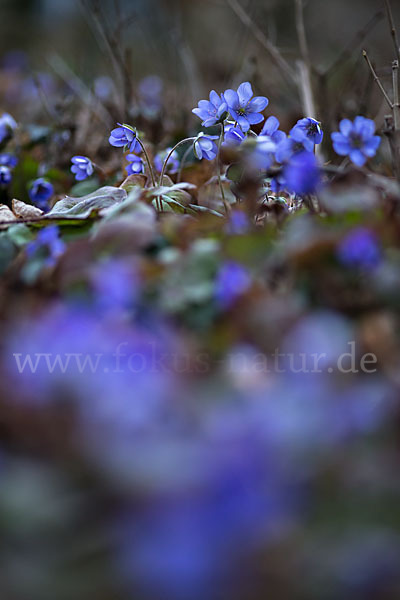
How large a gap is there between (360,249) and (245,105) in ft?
2.46

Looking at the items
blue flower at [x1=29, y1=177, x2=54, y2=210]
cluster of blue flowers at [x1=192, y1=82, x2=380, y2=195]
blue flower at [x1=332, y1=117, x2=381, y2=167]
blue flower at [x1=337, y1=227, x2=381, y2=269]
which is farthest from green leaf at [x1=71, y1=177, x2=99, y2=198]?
blue flower at [x1=337, y1=227, x2=381, y2=269]

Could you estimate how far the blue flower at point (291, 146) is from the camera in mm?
1257

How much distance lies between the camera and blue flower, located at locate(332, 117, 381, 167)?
4.34 ft

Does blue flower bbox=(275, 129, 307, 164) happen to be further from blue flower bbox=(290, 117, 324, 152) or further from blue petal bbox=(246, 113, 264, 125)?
blue petal bbox=(246, 113, 264, 125)

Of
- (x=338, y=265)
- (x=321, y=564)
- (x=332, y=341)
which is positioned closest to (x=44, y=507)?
(x=321, y=564)

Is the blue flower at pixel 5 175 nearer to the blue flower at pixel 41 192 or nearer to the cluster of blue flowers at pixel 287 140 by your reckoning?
the blue flower at pixel 41 192

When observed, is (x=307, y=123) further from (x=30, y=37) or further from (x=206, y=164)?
(x=30, y=37)

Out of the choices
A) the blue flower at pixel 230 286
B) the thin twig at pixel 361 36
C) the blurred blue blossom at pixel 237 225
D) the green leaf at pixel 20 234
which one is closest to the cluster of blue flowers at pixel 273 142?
the blurred blue blossom at pixel 237 225

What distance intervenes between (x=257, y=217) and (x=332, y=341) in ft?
2.03

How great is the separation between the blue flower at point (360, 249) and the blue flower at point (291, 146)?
0.33 metres

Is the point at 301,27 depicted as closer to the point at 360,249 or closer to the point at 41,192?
the point at 41,192

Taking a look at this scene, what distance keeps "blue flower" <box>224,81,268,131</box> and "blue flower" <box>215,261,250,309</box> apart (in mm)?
673

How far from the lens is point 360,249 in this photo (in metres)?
0.97

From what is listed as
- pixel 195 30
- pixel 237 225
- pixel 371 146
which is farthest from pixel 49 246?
pixel 195 30
